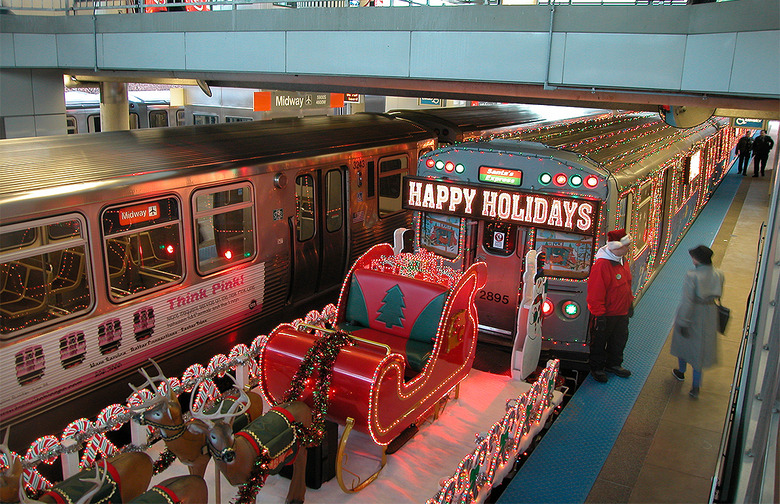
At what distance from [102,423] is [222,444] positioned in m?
1.49

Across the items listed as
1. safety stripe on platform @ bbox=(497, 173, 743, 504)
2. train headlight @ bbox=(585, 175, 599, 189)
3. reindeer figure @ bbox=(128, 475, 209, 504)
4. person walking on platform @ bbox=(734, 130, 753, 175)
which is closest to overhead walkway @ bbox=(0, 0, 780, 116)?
train headlight @ bbox=(585, 175, 599, 189)

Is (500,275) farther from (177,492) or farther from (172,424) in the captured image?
(177,492)

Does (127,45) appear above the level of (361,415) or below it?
above

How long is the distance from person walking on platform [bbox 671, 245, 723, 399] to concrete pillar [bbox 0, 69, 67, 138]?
9642 millimetres

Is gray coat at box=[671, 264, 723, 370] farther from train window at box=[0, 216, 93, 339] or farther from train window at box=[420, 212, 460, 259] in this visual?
train window at box=[0, 216, 93, 339]

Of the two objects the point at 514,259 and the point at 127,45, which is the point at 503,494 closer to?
the point at 514,259

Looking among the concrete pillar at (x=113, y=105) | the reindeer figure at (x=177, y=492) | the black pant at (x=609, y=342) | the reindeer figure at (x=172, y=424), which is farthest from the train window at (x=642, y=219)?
the concrete pillar at (x=113, y=105)

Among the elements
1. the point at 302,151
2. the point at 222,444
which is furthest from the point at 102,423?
the point at 302,151

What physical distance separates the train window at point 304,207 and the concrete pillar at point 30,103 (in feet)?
15.4

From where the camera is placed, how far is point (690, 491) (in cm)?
566

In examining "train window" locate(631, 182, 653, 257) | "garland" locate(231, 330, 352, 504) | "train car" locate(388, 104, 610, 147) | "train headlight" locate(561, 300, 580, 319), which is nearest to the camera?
"garland" locate(231, 330, 352, 504)

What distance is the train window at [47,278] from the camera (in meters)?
5.92

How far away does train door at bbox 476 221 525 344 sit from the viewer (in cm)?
816

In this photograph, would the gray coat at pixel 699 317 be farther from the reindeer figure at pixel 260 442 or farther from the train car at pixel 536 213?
the reindeer figure at pixel 260 442
